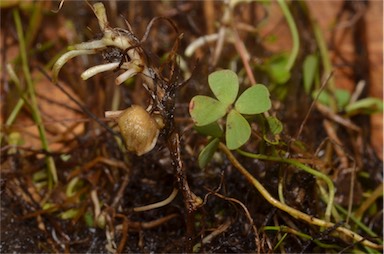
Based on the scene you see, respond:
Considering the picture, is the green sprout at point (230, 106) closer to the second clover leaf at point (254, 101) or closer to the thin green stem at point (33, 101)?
the second clover leaf at point (254, 101)

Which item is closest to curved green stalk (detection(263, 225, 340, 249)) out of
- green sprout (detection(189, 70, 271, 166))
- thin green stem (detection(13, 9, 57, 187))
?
green sprout (detection(189, 70, 271, 166))

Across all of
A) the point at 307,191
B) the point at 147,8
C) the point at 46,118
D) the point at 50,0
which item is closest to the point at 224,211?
the point at 307,191

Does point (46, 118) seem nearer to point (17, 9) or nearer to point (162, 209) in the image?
point (17, 9)

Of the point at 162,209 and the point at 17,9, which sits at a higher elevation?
the point at 17,9

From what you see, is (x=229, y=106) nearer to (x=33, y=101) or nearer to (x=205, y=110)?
(x=205, y=110)

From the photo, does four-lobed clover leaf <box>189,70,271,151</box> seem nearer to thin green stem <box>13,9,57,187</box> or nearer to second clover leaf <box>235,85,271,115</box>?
second clover leaf <box>235,85,271,115</box>

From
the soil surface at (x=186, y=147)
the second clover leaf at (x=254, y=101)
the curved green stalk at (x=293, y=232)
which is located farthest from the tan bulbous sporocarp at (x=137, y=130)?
the curved green stalk at (x=293, y=232)

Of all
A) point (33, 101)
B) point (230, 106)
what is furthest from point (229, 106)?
point (33, 101)
